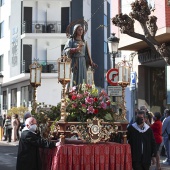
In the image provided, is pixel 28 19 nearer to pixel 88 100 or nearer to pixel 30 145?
A: pixel 88 100

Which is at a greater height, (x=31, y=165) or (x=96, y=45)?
(x=96, y=45)

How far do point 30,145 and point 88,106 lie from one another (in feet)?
4.70

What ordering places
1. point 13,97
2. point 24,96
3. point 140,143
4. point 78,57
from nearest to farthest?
point 140,143 < point 78,57 < point 24,96 < point 13,97

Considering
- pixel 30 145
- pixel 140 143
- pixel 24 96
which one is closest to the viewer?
pixel 30 145

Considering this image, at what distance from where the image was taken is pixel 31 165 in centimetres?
983

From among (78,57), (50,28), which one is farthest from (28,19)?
(78,57)

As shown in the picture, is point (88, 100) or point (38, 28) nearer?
point (88, 100)

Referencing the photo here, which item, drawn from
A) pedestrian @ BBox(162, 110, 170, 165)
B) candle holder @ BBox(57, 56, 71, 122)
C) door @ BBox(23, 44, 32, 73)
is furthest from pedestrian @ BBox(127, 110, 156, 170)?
door @ BBox(23, 44, 32, 73)

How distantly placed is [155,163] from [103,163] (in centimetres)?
591

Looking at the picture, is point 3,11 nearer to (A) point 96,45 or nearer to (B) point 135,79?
(A) point 96,45

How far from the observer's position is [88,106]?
988cm

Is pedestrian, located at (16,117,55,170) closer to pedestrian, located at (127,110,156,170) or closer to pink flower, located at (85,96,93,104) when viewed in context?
pink flower, located at (85,96,93,104)

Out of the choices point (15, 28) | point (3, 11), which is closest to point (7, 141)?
point (15, 28)

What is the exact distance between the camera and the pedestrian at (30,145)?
32.0ft
